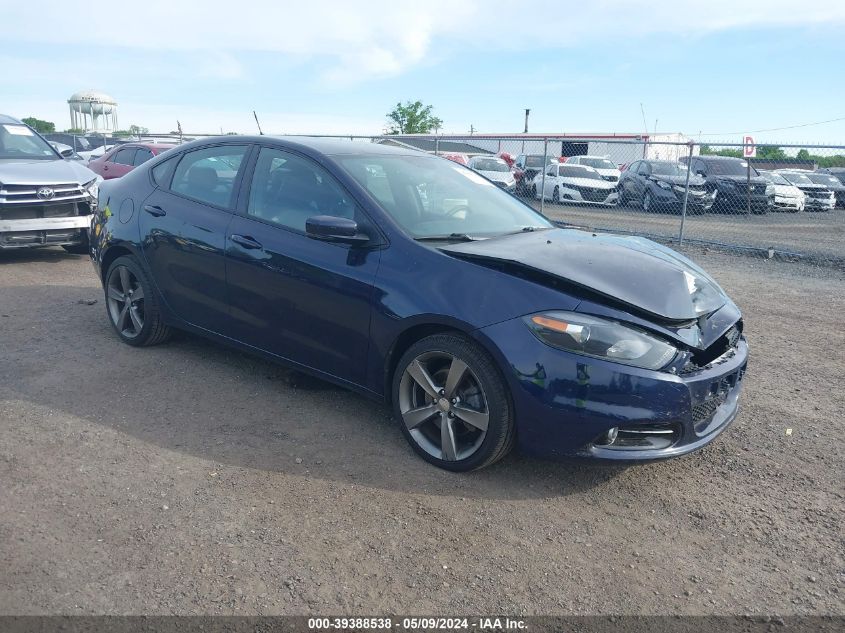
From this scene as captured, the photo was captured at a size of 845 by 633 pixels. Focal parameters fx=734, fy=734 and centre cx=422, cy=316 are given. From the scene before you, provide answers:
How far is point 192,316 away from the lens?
5.05 meters

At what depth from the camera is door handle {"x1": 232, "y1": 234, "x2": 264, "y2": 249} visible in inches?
176

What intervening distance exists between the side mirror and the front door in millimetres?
71

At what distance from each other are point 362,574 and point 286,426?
153 centimetres

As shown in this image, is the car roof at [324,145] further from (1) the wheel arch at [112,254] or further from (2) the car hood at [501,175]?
(2) the car hood at [501,175]

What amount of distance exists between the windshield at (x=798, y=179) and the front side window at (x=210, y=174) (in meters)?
23.0

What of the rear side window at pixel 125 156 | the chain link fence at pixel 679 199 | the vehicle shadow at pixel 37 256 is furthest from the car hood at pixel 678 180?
the vehicle shadow at pixel 37 256

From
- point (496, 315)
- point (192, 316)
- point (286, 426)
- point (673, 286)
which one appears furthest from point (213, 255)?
point (673, 286)

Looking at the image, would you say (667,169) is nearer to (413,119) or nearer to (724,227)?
(724,227)

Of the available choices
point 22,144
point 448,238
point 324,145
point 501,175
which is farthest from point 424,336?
point 501,175

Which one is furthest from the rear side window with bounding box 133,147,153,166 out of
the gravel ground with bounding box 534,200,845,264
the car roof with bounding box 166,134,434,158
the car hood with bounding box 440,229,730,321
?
the car hood with bounding box 440,229,730,321

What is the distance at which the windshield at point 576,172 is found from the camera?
720 inches

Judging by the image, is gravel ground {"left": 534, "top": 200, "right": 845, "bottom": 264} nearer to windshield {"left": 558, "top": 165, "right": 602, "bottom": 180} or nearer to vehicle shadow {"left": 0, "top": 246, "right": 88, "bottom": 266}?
windshield {"left": 558, "top": 165, "right": 602, "bottom": 180}

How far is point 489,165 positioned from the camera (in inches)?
939

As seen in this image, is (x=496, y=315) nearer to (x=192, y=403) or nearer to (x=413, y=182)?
(x=413, y=182)
